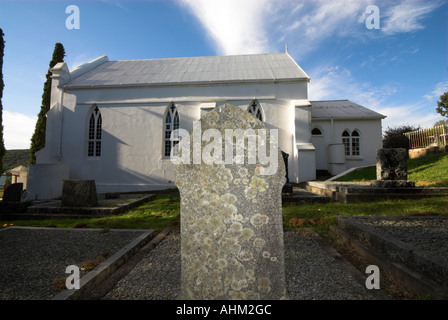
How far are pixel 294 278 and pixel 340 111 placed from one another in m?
18.2

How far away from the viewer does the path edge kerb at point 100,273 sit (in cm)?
A: 244

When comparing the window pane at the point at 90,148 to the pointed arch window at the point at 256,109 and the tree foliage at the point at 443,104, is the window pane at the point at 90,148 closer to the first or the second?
the pointed arch window at the point at 256,109

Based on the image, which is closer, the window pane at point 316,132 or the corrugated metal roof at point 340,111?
the corrugated metal roof at point 340,111

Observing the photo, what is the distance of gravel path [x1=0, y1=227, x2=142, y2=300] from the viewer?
2693mm

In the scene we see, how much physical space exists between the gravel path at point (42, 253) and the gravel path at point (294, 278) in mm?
836

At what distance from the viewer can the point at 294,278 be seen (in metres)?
2.76

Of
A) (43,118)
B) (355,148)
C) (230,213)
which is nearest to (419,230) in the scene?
(230,213)

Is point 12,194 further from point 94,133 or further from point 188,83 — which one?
point 188,83

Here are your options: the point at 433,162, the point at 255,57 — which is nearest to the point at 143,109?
the point at 255,57
